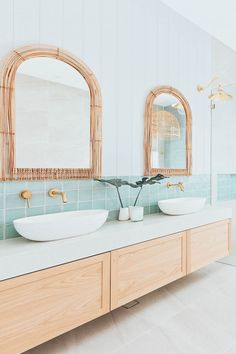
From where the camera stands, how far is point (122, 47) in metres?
2.52

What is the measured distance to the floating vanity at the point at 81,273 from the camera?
141 cm

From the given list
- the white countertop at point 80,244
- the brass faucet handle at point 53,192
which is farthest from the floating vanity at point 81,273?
the brass faucet handle at point 53,192

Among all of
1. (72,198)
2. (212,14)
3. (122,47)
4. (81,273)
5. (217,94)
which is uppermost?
(212,14)

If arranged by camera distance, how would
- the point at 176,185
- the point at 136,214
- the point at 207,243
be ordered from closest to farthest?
the point at 136,214
the point at 207,243
the point at 176,185

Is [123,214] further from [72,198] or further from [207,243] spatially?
[207,243]

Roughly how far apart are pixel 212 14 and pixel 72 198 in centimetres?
261

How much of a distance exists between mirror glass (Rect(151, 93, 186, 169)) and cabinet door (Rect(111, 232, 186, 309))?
0.87 meters

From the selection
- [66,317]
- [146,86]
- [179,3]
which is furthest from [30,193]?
[179,3]

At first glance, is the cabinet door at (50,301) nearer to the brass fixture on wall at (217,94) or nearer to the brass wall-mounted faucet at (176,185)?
the brass wall-mounted faucet at (176,185)

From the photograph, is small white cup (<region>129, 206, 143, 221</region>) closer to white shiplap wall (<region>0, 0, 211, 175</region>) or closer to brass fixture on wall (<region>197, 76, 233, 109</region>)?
white shiplap wall (<region>0, 0, 211, 175</region>)

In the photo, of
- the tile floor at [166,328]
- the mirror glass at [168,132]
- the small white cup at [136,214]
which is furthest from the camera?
the mirror glass at [168,132]

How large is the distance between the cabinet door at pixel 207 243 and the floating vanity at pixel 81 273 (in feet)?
0.11

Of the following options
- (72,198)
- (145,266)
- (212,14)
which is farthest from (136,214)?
(212,14)

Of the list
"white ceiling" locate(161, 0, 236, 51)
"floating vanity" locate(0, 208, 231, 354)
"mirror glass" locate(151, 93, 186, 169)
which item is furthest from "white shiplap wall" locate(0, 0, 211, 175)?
"floating vanity" locate(0, 208, 231, 354)
